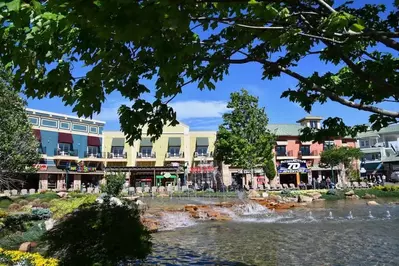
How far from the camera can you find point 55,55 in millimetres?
4086

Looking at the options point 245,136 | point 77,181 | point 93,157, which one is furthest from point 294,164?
point 77,181

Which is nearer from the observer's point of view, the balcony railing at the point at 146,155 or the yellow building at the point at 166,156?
the yellow building at the point at 166,156

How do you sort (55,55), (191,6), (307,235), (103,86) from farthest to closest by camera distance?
(307,235), (103,86), (55,55), (191,6)

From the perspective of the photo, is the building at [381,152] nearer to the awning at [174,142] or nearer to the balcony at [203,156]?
the balcony at [203,156]

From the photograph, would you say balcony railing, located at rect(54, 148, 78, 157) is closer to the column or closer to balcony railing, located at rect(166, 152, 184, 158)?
the column

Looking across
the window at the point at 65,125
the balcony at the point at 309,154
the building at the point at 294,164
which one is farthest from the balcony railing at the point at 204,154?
the window at the point at 65,125

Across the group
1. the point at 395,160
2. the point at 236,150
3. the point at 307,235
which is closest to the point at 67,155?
the point at 236,150

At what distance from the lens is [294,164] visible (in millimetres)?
62594

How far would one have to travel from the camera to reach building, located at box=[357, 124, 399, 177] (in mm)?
68500

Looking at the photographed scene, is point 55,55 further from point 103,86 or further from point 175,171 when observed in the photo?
point 175,171

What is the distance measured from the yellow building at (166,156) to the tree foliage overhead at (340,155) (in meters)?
19.3

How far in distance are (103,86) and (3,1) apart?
1.88m

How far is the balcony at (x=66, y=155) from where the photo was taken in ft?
193

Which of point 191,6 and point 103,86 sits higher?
point 191,6
